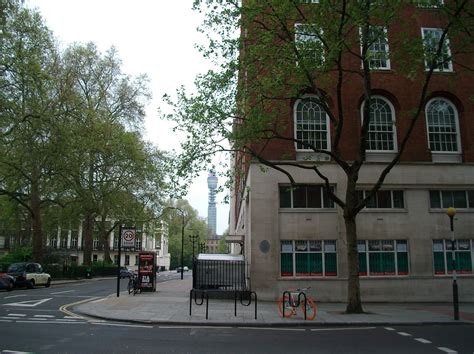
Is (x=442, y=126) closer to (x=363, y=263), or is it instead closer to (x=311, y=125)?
(x=311, y=125)

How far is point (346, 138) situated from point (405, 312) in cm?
959

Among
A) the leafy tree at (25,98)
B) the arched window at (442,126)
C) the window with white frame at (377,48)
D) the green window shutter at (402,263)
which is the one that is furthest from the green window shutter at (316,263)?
the leafy tree at (25,98)

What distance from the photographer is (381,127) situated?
2536 centimetres

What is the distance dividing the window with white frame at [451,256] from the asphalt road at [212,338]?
A: 31.1 feet

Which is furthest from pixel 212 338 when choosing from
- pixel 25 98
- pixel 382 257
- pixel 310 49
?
pixel 25 98

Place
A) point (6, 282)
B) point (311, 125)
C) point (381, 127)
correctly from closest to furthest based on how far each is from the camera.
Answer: point (311, 125) → point (381, 127) → point (6, 282)

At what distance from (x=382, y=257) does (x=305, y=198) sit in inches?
190

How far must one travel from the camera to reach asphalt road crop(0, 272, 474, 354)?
33.3ft

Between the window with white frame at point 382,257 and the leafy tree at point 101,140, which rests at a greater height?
the leafy tree at point 101,140

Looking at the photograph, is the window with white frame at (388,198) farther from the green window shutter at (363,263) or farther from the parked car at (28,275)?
the parked car at (28,275)

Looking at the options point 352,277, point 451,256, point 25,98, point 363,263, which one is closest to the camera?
point 352,277

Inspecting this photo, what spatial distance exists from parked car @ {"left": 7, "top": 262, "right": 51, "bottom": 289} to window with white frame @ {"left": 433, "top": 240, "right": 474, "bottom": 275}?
86.8ft

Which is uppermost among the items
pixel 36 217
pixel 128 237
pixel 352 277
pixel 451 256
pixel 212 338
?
pixel 36 217

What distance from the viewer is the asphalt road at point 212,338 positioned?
33.3 ft
